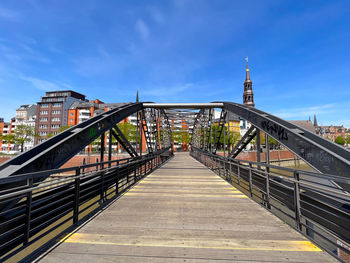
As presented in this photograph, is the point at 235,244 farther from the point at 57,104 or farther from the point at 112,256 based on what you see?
the point at 57,104

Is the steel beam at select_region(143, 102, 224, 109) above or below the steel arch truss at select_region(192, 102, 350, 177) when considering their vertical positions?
above

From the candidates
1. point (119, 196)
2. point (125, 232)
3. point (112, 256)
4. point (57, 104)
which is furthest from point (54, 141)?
point (57, 104)

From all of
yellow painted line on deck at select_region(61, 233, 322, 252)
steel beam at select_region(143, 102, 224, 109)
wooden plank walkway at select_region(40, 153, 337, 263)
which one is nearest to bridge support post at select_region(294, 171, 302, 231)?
wooden plank walkway at select_region(40, 153, 337, 263)

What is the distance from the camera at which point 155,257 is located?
265 centimetres

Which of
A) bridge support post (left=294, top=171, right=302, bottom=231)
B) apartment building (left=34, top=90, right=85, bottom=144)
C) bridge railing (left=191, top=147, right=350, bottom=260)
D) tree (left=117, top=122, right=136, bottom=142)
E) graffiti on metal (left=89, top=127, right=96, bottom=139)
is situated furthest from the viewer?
apartment building (left=34, top=90, right=85, bottom=144)

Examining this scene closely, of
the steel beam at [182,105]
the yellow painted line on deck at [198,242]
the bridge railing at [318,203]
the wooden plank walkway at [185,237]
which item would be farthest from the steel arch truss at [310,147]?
the steel beam at [182,105]

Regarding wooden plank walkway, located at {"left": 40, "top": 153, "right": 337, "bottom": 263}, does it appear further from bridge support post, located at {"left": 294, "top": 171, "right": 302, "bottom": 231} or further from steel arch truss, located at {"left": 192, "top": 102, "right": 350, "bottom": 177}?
steel arch truss, located at {"left": 192, "top": 102, "right": 350, "bottom": 177}

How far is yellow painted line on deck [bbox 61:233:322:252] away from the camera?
9.57 ft

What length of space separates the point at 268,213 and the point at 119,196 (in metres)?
4.42

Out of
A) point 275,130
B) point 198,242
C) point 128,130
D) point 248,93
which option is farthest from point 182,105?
point 248,93

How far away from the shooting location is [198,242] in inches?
120

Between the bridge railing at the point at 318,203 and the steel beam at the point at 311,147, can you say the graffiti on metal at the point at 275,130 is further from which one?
the bridge railing at the point at 318,203

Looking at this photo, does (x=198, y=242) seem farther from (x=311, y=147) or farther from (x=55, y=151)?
(x=55, y=151)

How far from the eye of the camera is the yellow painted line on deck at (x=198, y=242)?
2916 mm
